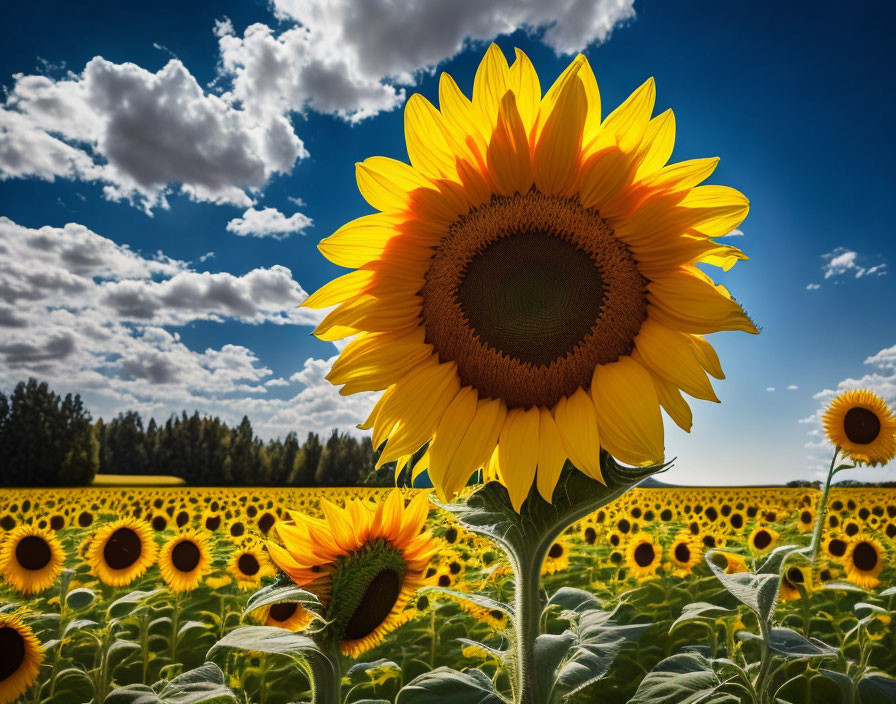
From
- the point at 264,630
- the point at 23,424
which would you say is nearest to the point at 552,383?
the point at 264,630

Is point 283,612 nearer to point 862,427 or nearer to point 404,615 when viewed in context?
point 404,615

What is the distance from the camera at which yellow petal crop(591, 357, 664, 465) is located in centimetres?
139

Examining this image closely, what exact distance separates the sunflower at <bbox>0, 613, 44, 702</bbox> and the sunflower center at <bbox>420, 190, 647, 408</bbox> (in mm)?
4008

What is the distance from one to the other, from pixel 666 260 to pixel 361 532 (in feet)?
4.27

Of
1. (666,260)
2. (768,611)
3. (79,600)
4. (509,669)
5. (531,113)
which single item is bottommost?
(79,600)

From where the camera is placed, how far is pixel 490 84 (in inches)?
59.0

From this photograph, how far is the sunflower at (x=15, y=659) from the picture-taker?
3789 millimetres

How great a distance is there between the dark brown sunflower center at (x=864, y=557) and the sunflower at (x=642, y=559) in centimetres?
257

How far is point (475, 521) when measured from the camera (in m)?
1.44

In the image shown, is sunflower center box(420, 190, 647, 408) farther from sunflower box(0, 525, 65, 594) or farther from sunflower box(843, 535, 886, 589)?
sunflower box(843, 535, 886, 589)

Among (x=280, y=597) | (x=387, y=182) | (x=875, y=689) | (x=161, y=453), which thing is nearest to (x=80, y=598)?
(x=280, y=597)

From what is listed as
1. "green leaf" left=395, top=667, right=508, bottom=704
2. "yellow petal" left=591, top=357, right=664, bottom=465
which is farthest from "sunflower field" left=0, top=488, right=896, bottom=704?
"yellow petal" left=591, top=357, right=664, bottom=465

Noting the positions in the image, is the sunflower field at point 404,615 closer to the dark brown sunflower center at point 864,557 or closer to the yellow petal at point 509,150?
the dark brown sunflower center at point 864,557

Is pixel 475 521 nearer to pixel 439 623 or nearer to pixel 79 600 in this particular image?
pixel 79 600
